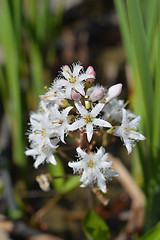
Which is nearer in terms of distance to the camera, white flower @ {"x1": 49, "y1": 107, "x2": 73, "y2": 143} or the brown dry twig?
white flower @ {"x1": 49, "y1": 107, "x2": 73, "y2": 143}

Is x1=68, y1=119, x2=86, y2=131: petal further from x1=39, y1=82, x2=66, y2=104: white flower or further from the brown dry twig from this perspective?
the brown dry twig

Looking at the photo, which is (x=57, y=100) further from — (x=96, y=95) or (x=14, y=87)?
(x=14, y=87)

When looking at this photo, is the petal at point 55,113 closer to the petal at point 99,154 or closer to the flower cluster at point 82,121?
the flower cluster at point 82,121

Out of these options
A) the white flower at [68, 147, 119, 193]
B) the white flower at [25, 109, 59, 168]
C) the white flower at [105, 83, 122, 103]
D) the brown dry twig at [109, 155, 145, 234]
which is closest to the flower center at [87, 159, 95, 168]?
the white flower at [68, 147, 119, 193]

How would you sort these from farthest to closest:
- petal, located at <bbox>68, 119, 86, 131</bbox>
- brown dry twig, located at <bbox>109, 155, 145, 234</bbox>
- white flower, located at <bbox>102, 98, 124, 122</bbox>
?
brown dry twig, located at <bbox>109, 155, 145, 234</bbox> → white flower, located at <bbox>102, 98, 124, 122</bbox> → petal, located at <bbox>68, 119, 86, 131</bbox>

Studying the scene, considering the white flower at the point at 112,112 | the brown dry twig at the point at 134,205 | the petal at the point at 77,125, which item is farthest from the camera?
the brown dry twig at the point at 134,205

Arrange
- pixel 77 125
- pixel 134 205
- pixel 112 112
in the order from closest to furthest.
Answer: pixel 77 125 < pixel 112 112 < pixel 134 205

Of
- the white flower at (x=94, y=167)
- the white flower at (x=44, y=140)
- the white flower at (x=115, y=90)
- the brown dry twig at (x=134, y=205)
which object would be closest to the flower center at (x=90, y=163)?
the white flower at (x=94, y=167)

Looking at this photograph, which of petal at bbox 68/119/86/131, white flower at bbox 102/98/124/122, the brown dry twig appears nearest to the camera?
petal at bbox 68/119/86/131

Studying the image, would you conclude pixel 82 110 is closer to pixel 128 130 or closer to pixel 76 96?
pixel 76 96

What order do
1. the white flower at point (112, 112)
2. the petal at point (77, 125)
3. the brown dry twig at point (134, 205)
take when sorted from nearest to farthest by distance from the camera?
1. the petal at point (77, 125)
2. the white flower at point (112, 112)
3. the brown dry twig at point (134, 205)

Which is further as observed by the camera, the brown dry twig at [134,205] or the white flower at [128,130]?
the brown dry twig at [134,205]

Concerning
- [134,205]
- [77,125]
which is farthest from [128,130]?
[134,205]
